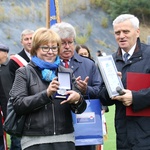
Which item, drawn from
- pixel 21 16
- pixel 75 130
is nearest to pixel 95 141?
pixel 75 130

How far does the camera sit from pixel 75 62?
4.98 m

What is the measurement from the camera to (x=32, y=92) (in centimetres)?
409

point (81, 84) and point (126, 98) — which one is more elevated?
point (81, 84)

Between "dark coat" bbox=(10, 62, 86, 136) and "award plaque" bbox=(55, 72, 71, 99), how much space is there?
0.07 metres

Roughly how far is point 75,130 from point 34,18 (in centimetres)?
2873

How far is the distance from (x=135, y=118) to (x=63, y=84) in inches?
28.2

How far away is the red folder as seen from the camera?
13.5 feet

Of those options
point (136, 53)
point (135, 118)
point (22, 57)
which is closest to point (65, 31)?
point (136, 53)

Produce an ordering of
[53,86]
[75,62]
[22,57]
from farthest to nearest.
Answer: [22,57], [75,62], [53,86]

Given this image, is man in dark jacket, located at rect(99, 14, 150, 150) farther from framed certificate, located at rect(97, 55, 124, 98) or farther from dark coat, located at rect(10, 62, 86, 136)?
dark coat, located at rect(10, 62, 86, 136)

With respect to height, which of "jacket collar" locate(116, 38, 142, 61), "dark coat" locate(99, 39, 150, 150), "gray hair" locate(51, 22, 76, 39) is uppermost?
"gray hair" locate(51, 22, 76, 39)

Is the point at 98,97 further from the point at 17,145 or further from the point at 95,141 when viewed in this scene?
the point at 17,145

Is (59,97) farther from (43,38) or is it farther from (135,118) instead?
(135,118)

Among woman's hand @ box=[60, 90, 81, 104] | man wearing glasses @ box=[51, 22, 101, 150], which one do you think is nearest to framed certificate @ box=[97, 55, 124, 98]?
woman's hand @ box=[60, 90, 81, 104]
